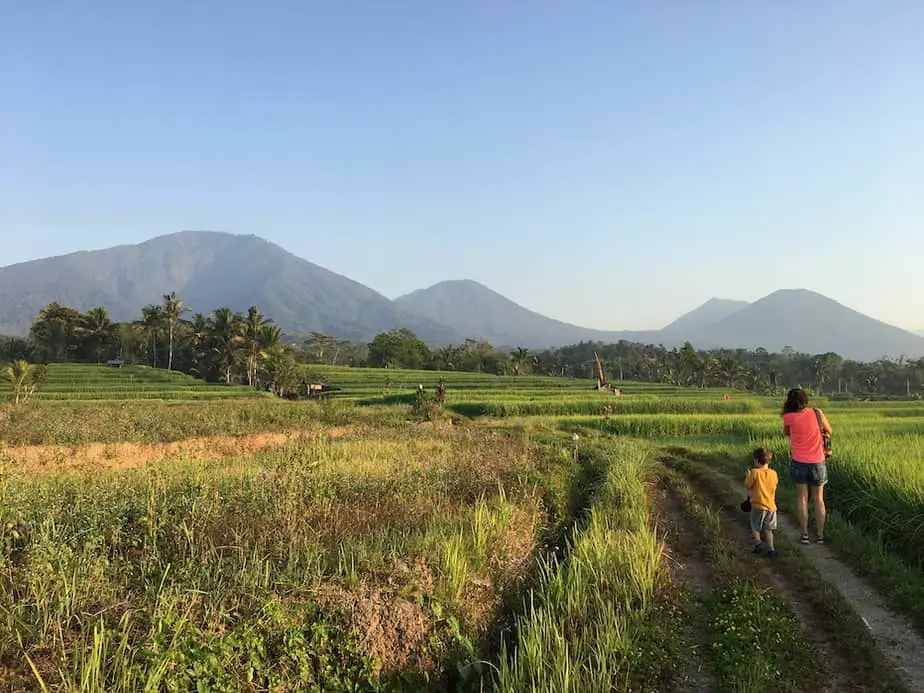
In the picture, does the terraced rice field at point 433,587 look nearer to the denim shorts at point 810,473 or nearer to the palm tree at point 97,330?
the denim shorts at point 810,473

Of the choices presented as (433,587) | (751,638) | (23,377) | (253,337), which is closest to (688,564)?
(751,638)

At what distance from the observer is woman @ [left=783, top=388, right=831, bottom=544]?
7.24 metres

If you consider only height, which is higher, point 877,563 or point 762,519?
point 762,519

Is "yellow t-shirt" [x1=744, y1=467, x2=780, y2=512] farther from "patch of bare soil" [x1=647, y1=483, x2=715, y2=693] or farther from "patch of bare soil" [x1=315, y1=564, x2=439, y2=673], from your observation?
"patch of bare soil" [x1=315, y1=564, x2=439, y2=673]

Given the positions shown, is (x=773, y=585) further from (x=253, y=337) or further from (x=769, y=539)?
(x=253, y=337)

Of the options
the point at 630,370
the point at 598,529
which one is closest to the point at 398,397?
the point at 598,529

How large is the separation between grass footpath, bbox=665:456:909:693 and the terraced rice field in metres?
0.02

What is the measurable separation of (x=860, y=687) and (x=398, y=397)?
125 ft

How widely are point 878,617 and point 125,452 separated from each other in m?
15.2

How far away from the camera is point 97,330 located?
7150 centimetres

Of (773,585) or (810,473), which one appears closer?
(773,585)

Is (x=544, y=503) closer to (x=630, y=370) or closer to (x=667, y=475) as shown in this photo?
(x=667, y=475)

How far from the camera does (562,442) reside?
17.4 meters

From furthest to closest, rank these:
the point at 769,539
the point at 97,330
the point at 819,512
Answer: the point at 97,330, the point at 819,512, the point at 769,539
